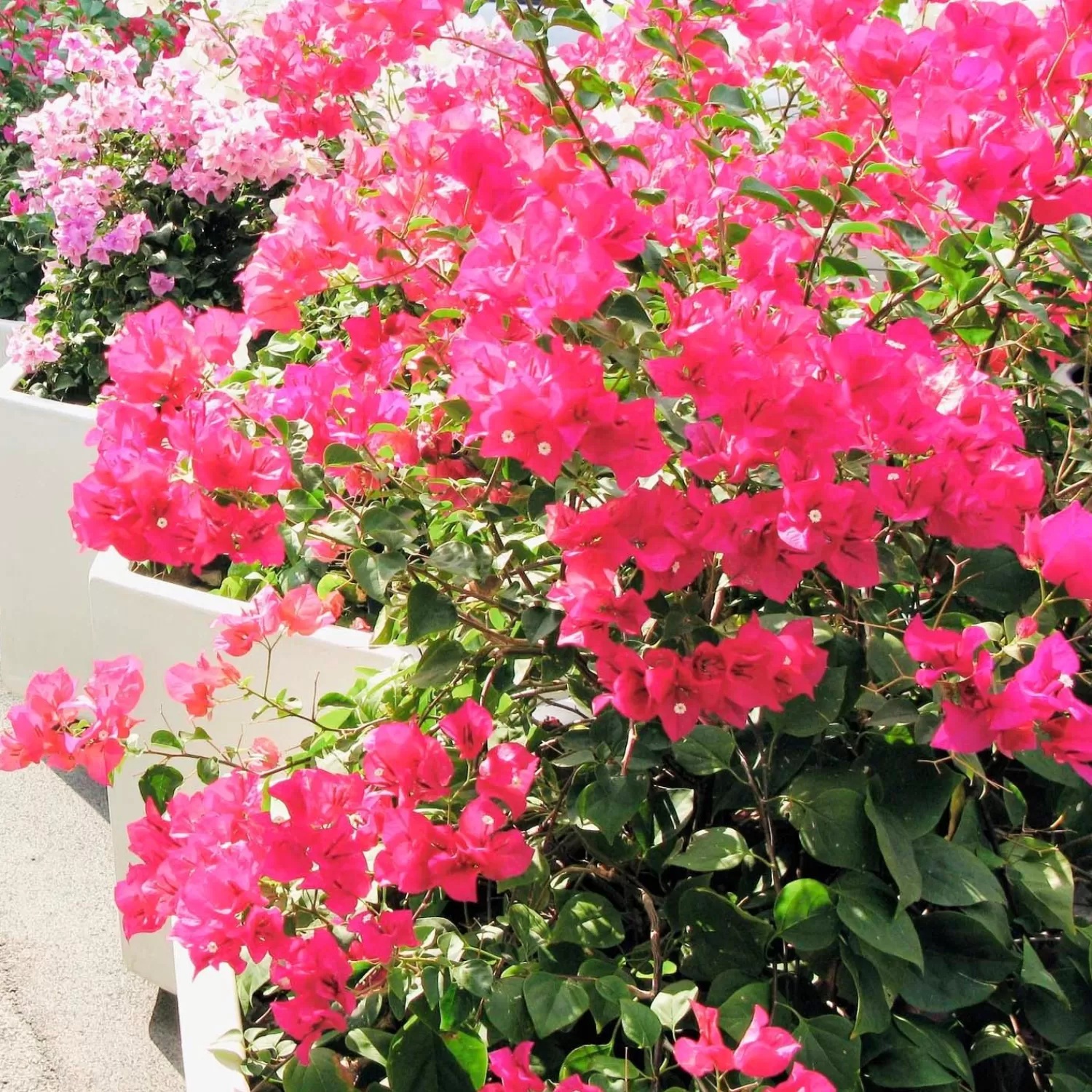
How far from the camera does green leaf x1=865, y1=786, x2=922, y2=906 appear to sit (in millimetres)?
663

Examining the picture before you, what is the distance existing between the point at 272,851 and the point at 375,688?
267 mm

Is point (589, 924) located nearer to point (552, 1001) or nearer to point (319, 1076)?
point (552, 1001)

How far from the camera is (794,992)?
0.76 metres

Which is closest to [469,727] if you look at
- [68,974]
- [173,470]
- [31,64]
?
[173,470]

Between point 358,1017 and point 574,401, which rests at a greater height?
point 574,401

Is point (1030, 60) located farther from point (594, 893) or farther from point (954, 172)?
point (594, 893)

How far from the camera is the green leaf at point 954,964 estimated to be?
27.5 inches

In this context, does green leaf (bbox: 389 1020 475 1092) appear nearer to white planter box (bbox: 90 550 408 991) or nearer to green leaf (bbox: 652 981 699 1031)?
green leaf (bbox: 652 981 699 1031)

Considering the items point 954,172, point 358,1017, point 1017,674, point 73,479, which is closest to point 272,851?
point 358,1017

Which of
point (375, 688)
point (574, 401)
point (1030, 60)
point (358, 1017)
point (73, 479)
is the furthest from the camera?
point (73, 479)

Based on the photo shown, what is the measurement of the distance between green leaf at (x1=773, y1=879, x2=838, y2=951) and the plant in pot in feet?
4.60

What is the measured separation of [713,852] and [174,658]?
0.80 meters

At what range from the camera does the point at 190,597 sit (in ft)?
4.22

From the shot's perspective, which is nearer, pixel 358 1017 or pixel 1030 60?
pixel 1030 60
